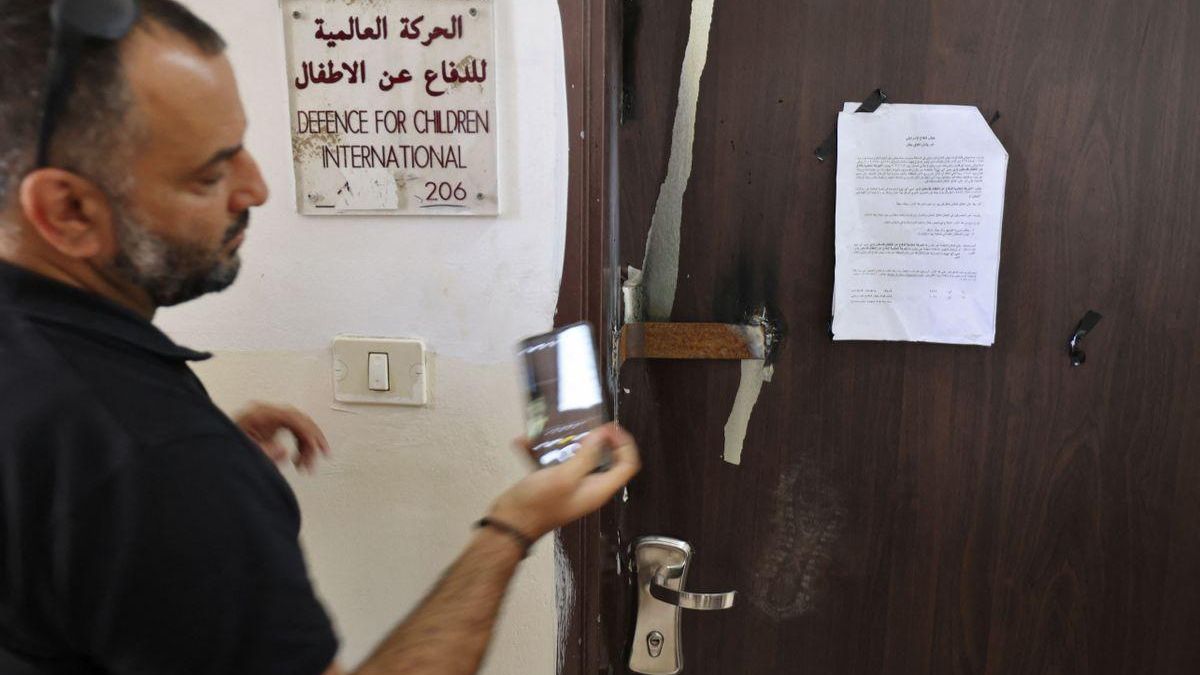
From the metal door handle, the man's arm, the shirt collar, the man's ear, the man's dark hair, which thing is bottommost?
the metal door handle

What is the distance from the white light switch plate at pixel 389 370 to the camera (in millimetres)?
889

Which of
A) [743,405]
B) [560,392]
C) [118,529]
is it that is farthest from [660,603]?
[118,529]

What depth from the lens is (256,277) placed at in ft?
2.98

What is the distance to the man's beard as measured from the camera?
0.53 meters

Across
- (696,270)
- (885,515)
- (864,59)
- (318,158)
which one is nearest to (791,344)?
(696,270)

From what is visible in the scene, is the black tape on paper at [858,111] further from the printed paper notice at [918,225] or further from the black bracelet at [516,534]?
the black bracelet at [516,534]

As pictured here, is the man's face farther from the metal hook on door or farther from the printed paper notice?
the metal hook on door

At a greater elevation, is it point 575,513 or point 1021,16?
point 1021,16

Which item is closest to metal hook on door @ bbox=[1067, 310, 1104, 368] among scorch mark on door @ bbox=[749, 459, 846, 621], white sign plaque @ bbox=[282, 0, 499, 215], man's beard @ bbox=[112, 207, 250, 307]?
scorch mark on door @ bbox=[749, 459, 846, 621]

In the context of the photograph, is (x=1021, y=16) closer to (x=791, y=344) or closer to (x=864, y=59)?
(x=864, y=59)

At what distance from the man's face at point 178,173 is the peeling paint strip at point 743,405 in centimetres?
66

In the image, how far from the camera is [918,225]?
93 cm

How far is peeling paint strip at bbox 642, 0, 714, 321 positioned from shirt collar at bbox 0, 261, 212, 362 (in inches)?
24.5

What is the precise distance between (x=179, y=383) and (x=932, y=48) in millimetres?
912
